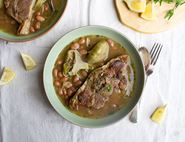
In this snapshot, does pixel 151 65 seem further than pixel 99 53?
Yes

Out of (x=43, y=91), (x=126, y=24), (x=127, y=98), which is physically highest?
(x=126, y=24)

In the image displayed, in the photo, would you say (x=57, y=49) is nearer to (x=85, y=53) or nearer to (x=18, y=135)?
(x=85, y=53)

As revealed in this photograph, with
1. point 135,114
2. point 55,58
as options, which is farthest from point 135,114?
point 55,58

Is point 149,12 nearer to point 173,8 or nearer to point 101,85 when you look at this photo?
point 173,8

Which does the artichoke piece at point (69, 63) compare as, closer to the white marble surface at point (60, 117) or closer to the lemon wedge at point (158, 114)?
the white marble surface at point (60, 117)

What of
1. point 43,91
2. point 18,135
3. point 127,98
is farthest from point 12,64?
point 127,98

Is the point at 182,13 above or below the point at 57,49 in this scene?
above
